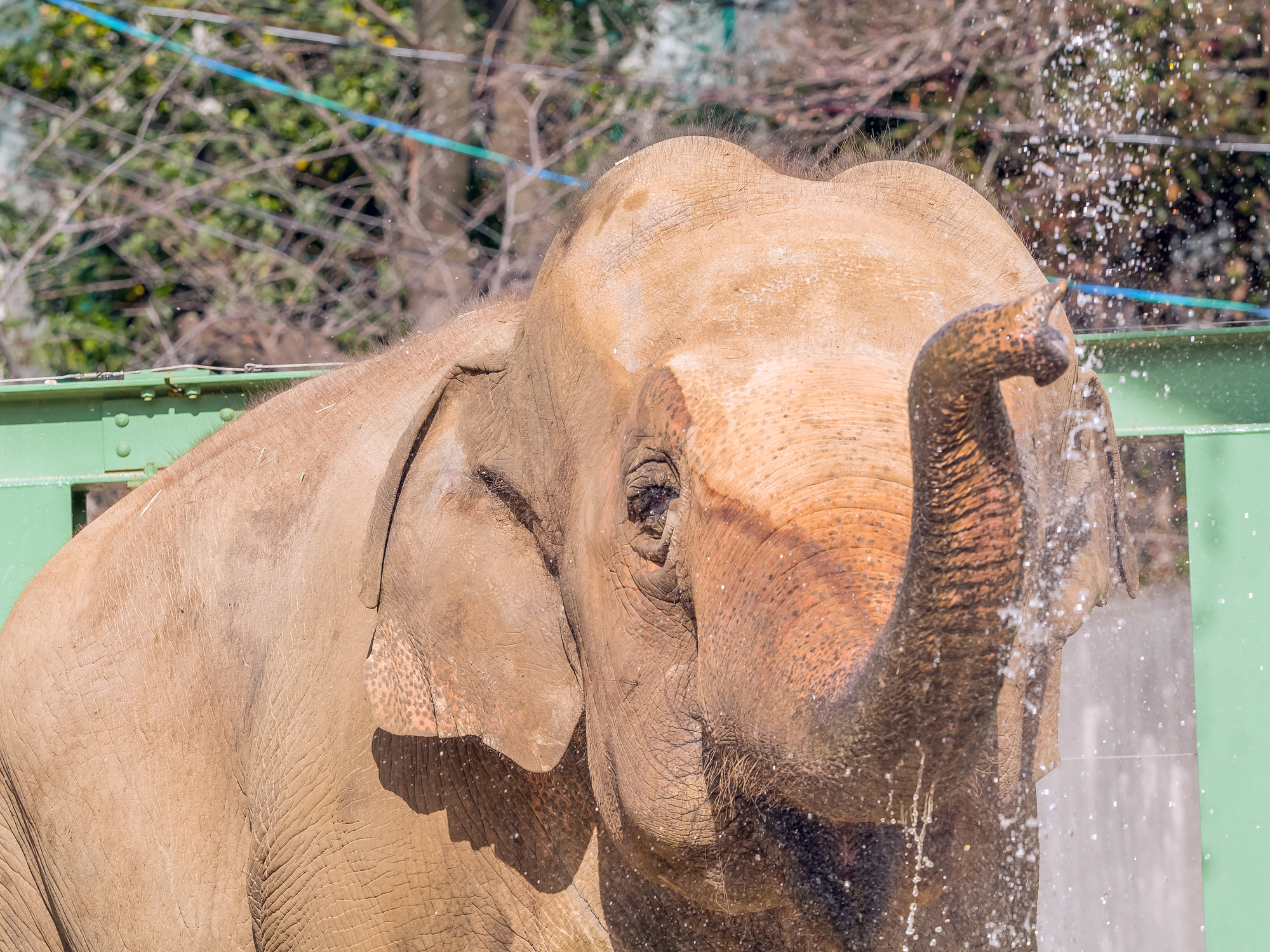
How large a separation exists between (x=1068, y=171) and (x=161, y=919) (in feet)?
17.7

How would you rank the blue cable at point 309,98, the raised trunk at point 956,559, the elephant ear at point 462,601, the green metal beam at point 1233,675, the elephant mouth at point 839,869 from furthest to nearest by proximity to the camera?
the blue cable at point 309,98
the green metal beam at point 1233,675
the elephant ear at point 462,601
the elephant mouth at point 839,869
the raised trunk at point 956,559

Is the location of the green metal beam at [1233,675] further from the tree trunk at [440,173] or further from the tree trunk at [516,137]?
the tree trunk at [440,173]

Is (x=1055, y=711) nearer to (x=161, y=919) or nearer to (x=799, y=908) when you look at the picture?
(x=799, y=908)

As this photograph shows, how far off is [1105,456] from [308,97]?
6.93 meters

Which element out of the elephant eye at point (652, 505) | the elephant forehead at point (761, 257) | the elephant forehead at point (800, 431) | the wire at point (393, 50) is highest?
the elephant forehead at point (761, 257)

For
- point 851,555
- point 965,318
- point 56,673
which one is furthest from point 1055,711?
point 56,673

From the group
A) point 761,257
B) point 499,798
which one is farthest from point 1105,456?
point 499,798

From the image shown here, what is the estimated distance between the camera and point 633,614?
1.55m

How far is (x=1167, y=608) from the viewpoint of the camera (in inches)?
159

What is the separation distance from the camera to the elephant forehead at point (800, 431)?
4.14 feet

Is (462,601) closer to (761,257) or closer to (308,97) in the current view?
(761,257)

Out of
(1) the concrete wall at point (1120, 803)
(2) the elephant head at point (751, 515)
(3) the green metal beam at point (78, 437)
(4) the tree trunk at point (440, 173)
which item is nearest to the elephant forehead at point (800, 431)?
(2) the elephant head at point (751, 515)

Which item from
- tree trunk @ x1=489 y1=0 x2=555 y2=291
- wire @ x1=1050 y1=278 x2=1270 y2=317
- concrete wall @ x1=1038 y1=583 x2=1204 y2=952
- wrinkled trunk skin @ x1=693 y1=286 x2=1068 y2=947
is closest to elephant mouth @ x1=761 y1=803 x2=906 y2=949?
wrinkled trunk skin @ x1=693 y1=286 x2=1068 y2=947

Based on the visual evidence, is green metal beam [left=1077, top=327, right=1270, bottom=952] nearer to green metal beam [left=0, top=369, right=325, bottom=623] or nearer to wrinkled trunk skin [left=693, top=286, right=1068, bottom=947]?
wrinkled trunk skin [left=693, top=286, right=1068, bottom=947]
